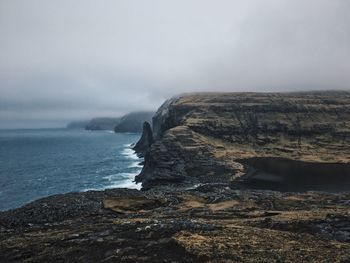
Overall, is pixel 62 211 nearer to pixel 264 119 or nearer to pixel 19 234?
pixel 19 234

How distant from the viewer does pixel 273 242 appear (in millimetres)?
35625

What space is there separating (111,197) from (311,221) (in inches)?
1369

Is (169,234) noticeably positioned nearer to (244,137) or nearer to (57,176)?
(57,176)

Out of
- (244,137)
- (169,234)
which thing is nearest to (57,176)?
(244,137)

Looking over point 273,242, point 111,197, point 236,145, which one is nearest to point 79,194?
point 111,197

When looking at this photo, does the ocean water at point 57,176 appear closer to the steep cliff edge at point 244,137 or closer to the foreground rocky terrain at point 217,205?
the steep cliff edge at point 244,137

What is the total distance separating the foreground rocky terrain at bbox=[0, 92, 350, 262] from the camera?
34406 millimetres

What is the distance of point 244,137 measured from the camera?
148500 mm

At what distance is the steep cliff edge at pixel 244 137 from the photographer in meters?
109

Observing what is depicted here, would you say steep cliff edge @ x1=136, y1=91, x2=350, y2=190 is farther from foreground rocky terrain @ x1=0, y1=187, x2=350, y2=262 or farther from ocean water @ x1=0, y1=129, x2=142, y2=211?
foreground rocky terrain @ x1=0, y1=187, x2=350, y2=262

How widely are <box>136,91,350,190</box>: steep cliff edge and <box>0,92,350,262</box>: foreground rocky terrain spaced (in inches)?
16.0

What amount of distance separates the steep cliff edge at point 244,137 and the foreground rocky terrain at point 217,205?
405mm

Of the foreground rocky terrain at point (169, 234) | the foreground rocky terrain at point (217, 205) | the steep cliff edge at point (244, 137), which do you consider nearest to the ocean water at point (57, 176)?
the steep cliff edge at point (244, 137)

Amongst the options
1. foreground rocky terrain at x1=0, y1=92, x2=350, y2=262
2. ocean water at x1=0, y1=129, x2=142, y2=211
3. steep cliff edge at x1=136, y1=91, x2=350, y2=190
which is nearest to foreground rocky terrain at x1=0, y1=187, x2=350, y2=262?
foreground rocky terrain at x1=0, y1=92, x2=350, y2=262
